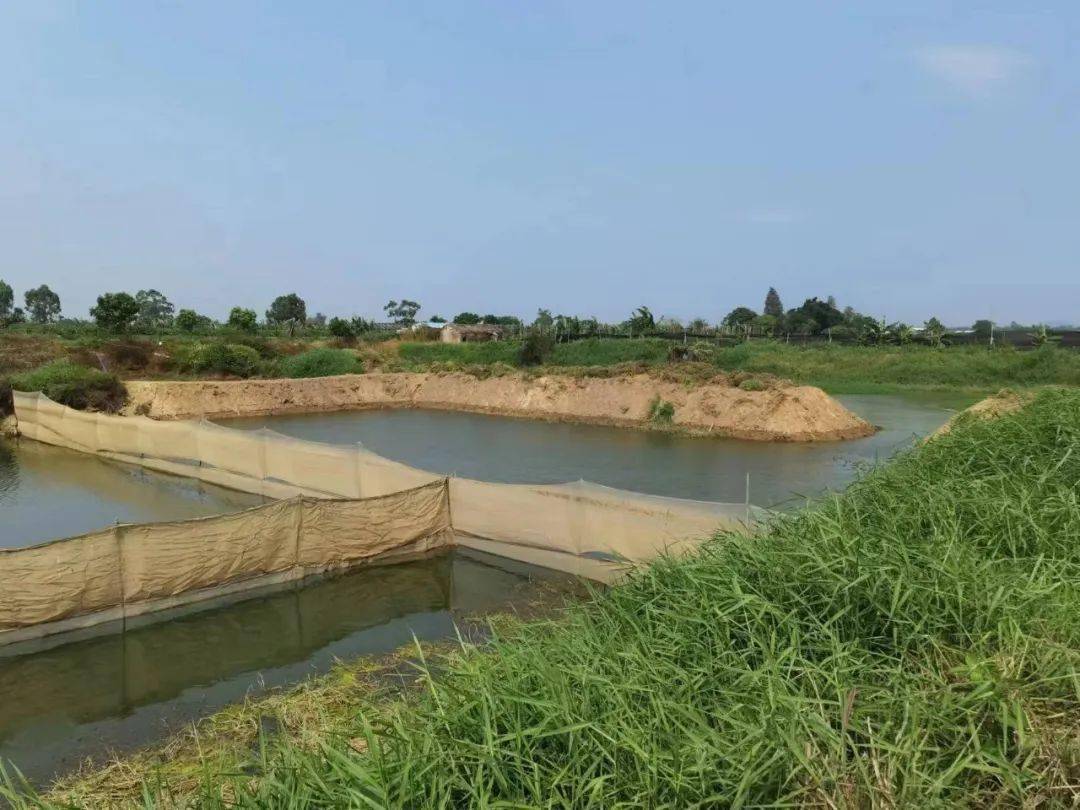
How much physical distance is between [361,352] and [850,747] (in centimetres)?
3479

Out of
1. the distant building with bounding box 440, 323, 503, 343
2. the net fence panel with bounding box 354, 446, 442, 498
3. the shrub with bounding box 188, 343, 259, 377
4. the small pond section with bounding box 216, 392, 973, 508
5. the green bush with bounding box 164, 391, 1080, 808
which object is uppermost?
the distant building with bounding box 440, 323, 503, 343

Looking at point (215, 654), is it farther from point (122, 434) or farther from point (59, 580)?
point (122, 434)

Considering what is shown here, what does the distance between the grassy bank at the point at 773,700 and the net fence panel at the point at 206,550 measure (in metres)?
2.73

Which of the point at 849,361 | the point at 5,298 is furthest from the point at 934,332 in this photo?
the point at 5,298

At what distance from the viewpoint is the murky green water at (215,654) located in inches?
187

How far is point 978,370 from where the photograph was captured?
32406 millimetres

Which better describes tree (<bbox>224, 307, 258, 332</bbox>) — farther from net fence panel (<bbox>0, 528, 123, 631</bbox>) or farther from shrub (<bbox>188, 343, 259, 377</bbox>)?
net fence panel (<bbox>0, 528, 123, 631</bbox>)

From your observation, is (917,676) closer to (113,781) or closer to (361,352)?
(113,781)

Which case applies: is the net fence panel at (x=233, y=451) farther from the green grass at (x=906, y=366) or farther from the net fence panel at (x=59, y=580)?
the green grass at (x=906, y=366)

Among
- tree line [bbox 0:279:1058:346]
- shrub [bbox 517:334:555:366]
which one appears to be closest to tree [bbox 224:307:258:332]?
tree line [bbox 0:279:1058:346]

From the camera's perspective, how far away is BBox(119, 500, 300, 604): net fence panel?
6.17 m

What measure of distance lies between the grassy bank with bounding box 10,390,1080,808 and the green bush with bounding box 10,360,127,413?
60.3 feet

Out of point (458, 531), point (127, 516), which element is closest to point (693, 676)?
point (458, 531)

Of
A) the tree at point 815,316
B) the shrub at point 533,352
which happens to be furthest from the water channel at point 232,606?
the tree at point 815,316
